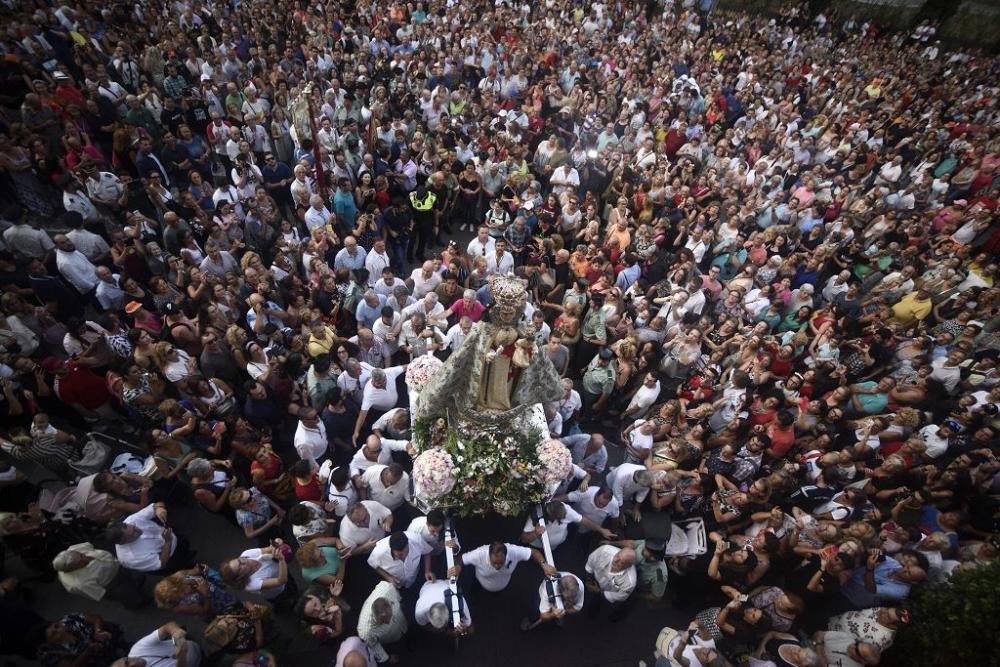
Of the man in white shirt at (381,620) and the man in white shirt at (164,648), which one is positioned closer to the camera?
the man in white shirt at (164,648)

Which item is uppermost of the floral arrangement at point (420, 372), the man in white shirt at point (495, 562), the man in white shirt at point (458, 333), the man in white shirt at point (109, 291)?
Answer: the man in white shirt at point (109, 291)

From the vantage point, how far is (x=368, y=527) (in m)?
5.66

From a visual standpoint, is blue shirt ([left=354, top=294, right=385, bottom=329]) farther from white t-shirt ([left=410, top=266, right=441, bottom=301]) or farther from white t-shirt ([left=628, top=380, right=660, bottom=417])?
white t-shirt ([left=628, top=380, right=660, bottom=417])

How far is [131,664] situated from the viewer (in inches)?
166

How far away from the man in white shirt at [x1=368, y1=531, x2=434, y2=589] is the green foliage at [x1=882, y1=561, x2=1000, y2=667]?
5.49m

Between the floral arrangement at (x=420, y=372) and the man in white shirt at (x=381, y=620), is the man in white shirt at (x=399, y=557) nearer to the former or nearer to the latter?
the man in white shirt at (x=381, y=620)

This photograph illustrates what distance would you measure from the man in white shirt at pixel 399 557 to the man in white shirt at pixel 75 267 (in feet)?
21.9

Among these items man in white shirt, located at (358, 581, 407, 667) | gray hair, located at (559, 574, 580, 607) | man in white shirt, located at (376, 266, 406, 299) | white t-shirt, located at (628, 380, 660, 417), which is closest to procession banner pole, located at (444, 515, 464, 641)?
man in white shirt, located at (358, 581, 407, 667)

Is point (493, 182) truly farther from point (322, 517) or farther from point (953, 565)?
point (953, 565)

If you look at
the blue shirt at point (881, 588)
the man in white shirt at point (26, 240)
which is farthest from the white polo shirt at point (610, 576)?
the man in white shirt at point (26, 240)

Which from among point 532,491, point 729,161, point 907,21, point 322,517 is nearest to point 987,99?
point 907,21

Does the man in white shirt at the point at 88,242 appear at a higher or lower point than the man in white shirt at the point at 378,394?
higher

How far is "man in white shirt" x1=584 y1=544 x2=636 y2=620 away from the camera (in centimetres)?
549

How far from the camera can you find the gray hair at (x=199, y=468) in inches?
221
